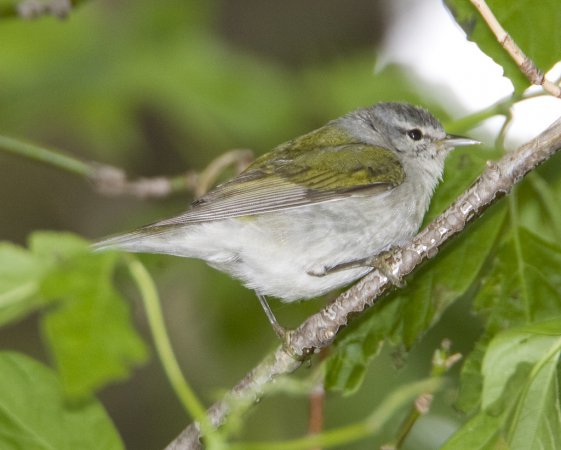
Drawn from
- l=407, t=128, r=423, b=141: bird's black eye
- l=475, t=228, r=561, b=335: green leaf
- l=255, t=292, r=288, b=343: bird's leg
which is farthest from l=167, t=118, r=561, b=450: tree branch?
l=407, t=128, r=423, b=141: bird's black eye

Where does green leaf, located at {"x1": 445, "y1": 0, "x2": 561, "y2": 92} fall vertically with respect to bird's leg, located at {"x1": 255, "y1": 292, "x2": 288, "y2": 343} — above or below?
below

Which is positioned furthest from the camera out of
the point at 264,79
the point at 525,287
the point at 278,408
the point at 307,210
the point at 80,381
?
the point at 278,408

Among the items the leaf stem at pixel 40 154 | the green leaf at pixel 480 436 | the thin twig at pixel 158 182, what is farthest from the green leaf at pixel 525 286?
the leaf stem at pixel 40 154

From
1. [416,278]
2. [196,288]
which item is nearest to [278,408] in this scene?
[196,288]

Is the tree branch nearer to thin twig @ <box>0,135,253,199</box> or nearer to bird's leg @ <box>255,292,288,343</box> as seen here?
bird's leg @ <box>255,292,288,343</box>

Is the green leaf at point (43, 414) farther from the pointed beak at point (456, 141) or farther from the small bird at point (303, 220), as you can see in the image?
the pointed beak at point (456, 141)

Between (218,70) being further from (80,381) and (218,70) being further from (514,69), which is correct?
(80,381)
